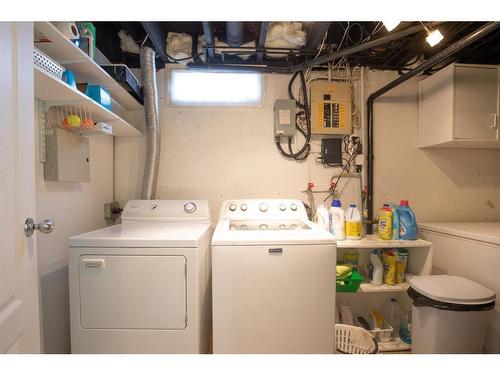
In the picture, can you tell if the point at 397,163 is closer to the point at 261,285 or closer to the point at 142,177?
the point at 261,285

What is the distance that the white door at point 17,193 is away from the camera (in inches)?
25.0

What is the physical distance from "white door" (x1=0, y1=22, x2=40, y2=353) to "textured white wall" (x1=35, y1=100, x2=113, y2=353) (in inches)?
22.7

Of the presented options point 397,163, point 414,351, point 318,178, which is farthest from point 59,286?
point 397,163

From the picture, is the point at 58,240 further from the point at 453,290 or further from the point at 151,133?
the point at 453,290

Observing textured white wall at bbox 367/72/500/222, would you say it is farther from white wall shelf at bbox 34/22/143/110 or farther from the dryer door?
white wall shelf at bbox 34/22/143/110

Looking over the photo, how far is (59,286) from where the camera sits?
1.34 metres

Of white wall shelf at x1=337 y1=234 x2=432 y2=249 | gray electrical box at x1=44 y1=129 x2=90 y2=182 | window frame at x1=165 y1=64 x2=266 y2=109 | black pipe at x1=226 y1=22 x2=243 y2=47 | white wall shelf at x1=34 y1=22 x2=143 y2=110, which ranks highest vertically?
black pipe at x1=226 y1=22 x2=243 y2=47

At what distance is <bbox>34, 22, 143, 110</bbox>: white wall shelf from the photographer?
0.99 metres

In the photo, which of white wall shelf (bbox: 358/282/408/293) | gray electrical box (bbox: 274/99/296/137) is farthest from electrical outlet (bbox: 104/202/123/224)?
white wall shelf (bbox: 358/282/408/293)

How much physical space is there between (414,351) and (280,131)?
6.01 ft

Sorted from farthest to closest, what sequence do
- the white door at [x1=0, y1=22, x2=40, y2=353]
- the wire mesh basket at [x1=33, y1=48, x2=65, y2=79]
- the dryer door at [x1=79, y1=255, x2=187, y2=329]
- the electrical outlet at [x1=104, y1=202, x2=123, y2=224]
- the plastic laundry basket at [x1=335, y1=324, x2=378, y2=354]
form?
the electrical outlet at [x1=104, y1=202, x2=123, y2=224] < the plastic laundry basket at [x1=335, y1=324, x2=378, y2=354] < the dryer door at [x1=79, y1=255, x2=187, y2=329] < the wire mesh basket at [x1=33, y1=48, x2=65, y2=79] < the white door at [x1=0, y1=22, x2=40, y2=353]

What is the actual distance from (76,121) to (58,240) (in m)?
0.74

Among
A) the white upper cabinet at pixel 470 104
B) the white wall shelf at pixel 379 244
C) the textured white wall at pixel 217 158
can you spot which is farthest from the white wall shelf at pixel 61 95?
the white upper cabinet at pixel 470 104

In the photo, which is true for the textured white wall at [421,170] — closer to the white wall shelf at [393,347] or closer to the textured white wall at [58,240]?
→ the white wall shelf at [393,347]
